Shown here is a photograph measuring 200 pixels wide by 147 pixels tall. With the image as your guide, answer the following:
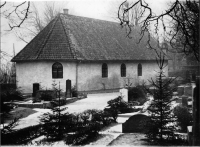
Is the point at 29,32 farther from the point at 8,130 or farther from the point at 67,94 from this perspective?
the point at 8,130

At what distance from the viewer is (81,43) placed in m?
26.3

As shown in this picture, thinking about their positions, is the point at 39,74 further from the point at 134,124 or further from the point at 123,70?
the point at 134,124

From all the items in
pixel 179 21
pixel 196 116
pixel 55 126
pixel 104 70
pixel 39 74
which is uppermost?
pixel 179 21

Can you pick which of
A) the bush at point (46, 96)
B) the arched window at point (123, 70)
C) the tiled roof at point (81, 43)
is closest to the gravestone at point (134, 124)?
the bush at point (46, 96)

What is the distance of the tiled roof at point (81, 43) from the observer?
80.0 ft

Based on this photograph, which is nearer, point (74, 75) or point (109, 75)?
point (74, 75)

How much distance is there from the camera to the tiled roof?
80.0 ft

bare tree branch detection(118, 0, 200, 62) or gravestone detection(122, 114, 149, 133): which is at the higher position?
bare tree branch detection(118, 0, 200, 62)

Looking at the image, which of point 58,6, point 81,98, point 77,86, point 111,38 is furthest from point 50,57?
point 58,6

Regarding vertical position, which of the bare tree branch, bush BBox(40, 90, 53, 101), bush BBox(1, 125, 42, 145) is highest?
the bare tree branch

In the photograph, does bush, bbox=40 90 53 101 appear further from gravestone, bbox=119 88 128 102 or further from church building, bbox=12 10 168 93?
gravestone, bbox=119 88 128 102

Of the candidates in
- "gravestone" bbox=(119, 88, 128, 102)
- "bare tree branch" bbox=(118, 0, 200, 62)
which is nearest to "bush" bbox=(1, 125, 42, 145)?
"bare tree branch" bbox=(118, 0, 200, 62)

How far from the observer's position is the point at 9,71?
27.0 meters

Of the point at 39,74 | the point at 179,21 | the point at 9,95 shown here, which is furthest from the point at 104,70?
the point at 179,21
